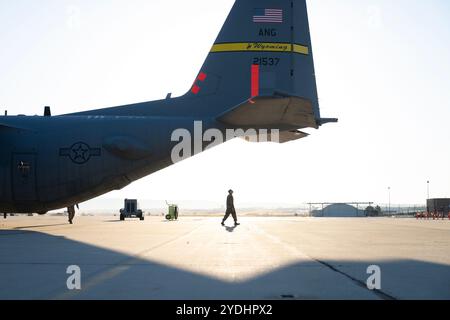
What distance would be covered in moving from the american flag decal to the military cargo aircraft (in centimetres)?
4

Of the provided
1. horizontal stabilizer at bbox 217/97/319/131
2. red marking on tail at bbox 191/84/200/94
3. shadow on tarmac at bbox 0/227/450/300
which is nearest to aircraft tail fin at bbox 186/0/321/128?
red marking on tail at bbox 191/84/200/94

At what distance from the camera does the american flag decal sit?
17.4 m

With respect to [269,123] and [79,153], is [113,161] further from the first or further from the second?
[269,123]

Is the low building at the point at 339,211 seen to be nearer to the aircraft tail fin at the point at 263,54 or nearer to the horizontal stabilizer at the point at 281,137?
the horizontal stabilizer at the point at 281,137

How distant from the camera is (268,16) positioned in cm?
1742

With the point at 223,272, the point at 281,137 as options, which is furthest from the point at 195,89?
the point at 223,272

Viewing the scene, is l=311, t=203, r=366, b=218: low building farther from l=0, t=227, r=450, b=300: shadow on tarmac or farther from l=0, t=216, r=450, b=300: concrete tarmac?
l=0, t=227, r=450, b=300: shadow on tarmac

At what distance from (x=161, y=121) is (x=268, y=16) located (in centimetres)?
544

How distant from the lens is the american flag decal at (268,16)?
57.0 feet

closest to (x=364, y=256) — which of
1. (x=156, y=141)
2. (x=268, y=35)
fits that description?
(x=156, y=141)

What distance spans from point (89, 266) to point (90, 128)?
9.93m

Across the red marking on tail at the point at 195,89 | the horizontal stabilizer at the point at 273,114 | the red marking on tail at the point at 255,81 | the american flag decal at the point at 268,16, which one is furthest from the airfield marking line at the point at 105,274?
the american flag decal at the point at 268,16

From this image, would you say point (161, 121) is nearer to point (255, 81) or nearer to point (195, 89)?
point (195, 89)

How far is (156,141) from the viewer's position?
53.9 ft
